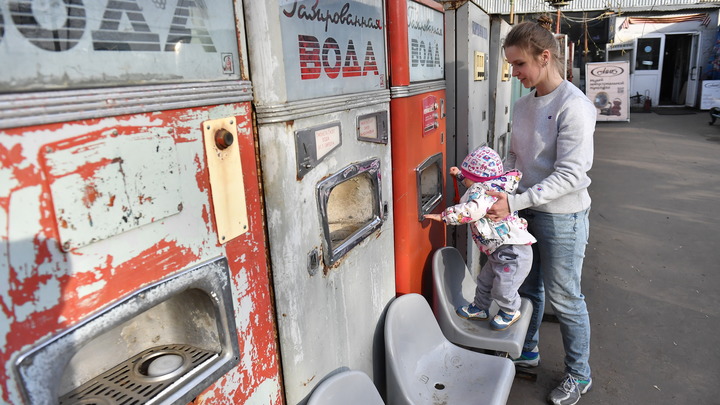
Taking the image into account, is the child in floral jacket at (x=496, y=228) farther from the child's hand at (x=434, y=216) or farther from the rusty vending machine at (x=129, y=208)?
the rusty vending machine at (x=129, y=208)

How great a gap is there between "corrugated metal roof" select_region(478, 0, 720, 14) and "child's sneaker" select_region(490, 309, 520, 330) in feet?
41.3

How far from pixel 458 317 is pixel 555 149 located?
102 cm

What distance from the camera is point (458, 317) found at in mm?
2604

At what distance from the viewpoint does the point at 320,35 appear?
1.60m

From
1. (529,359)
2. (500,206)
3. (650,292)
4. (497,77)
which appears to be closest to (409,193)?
(500,206)

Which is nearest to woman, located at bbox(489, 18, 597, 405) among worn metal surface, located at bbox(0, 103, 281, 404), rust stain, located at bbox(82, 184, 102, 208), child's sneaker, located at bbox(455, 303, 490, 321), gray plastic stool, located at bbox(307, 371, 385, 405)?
child's sneaker, located at bbox(455, 303, 490, 321)

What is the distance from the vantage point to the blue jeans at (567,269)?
227 cm

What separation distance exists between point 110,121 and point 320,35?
85 cm

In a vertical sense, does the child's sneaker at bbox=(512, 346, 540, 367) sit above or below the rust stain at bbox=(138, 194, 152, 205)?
below

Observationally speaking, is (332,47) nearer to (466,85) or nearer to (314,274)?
(314,274)

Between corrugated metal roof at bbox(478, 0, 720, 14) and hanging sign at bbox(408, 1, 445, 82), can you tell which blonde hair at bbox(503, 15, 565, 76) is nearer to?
hanging sign at bbox(408, 1, 445, 82)

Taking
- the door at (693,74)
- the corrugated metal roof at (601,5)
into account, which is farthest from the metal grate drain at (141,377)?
the door at (693,74)

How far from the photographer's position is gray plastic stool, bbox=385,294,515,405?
203 cm

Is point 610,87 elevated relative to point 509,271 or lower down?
elevated
